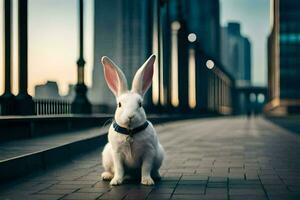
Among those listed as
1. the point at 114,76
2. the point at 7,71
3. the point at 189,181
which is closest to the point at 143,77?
the point at 114,76

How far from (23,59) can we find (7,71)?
49.0 inches

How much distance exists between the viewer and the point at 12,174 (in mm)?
7309

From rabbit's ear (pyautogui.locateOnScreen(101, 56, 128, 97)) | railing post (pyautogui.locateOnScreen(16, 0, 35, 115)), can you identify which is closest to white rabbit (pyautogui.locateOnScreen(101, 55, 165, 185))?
rabbit's ear (pyautogui.locateOnScreen(101, 56, 128, 97))

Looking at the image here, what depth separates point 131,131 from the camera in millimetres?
6309

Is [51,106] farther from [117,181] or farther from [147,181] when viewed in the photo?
[147,181]

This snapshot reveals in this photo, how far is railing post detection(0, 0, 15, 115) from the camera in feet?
45.1

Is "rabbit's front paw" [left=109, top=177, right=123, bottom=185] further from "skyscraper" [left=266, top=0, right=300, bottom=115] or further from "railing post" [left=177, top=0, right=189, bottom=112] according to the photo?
"skyscraper" [left=266, top=0, right=300, bottom=115]

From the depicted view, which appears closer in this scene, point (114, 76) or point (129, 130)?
point (129, 130)

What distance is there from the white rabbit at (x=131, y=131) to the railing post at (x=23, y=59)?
7.64 metres

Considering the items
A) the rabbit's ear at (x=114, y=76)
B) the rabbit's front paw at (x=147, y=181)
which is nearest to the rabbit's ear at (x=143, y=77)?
the rabbit's ear at (x=114, y=76)

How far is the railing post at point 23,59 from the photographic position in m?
13.7

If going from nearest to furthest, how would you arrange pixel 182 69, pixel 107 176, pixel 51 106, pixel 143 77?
pixel 143 77, pixel 107 176, pixel 51 106, pixel 182 69

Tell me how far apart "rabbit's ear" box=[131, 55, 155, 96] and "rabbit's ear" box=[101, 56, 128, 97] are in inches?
5.0

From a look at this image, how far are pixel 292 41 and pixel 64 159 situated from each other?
12174 centimetres
